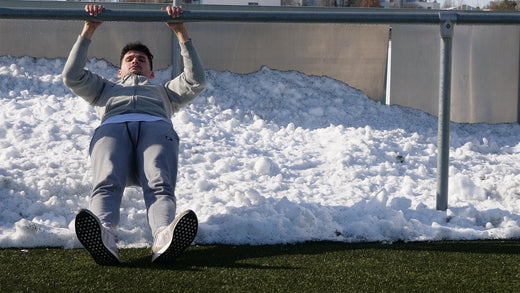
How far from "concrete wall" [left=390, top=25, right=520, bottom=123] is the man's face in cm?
352

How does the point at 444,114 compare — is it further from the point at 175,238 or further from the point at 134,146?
the point at 175,238

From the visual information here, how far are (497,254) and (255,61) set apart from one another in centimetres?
391

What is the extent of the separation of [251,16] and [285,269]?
135cm

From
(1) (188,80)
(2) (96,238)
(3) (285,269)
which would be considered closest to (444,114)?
(1) (188,80)

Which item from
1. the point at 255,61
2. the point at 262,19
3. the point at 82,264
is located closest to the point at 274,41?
the point at 255,61

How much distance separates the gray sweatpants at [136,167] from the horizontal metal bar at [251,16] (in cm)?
54

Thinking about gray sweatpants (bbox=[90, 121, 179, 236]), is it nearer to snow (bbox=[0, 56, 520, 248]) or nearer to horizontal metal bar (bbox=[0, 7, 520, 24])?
snow (bbox=[0, 56, 520, 248])

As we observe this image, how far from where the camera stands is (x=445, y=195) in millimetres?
3678

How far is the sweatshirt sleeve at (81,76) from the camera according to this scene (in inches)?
129

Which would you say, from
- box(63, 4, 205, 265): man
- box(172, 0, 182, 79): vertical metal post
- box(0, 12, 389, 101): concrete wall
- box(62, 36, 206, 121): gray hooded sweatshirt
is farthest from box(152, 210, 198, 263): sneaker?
box(0, 12, 389, 101): concrete wall

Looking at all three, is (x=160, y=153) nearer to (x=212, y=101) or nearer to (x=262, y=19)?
(x=262, y=19)

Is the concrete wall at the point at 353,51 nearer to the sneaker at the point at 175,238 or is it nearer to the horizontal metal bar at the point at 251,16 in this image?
the horizontal metal bar at the point at 251,16

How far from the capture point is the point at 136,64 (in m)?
3.56

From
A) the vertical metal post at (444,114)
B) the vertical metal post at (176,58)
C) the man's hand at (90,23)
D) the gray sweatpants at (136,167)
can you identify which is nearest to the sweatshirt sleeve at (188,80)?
the gray sweatpants at (136,167)
